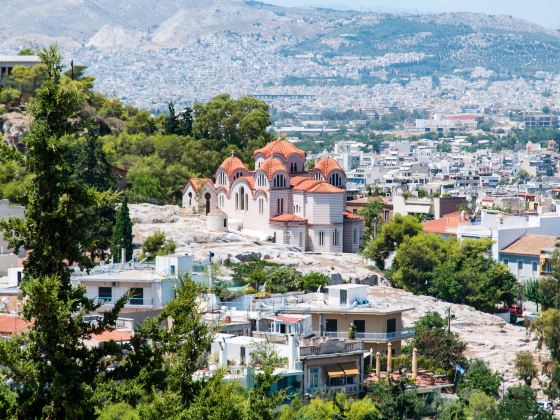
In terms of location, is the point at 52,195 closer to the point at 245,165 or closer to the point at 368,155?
the point at 245,165

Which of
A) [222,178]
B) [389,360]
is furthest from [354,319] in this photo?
[222,178]

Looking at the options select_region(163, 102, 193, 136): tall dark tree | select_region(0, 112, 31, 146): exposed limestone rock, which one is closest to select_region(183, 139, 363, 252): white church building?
select_region(0, 112, 31, 146): exposed limestone rock

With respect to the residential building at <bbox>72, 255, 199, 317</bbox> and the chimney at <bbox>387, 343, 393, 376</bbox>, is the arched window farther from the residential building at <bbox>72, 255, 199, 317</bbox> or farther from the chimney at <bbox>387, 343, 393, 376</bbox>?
the chimney at <bbox>387, 343, 393, 376</bbox>

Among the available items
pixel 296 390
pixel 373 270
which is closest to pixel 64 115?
pixel 296 390

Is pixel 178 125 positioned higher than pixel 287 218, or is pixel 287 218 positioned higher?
pixel 178 125

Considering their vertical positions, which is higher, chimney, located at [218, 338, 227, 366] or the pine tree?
the pine tree

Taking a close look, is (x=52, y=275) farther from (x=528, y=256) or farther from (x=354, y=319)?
(x=528, y=256)
